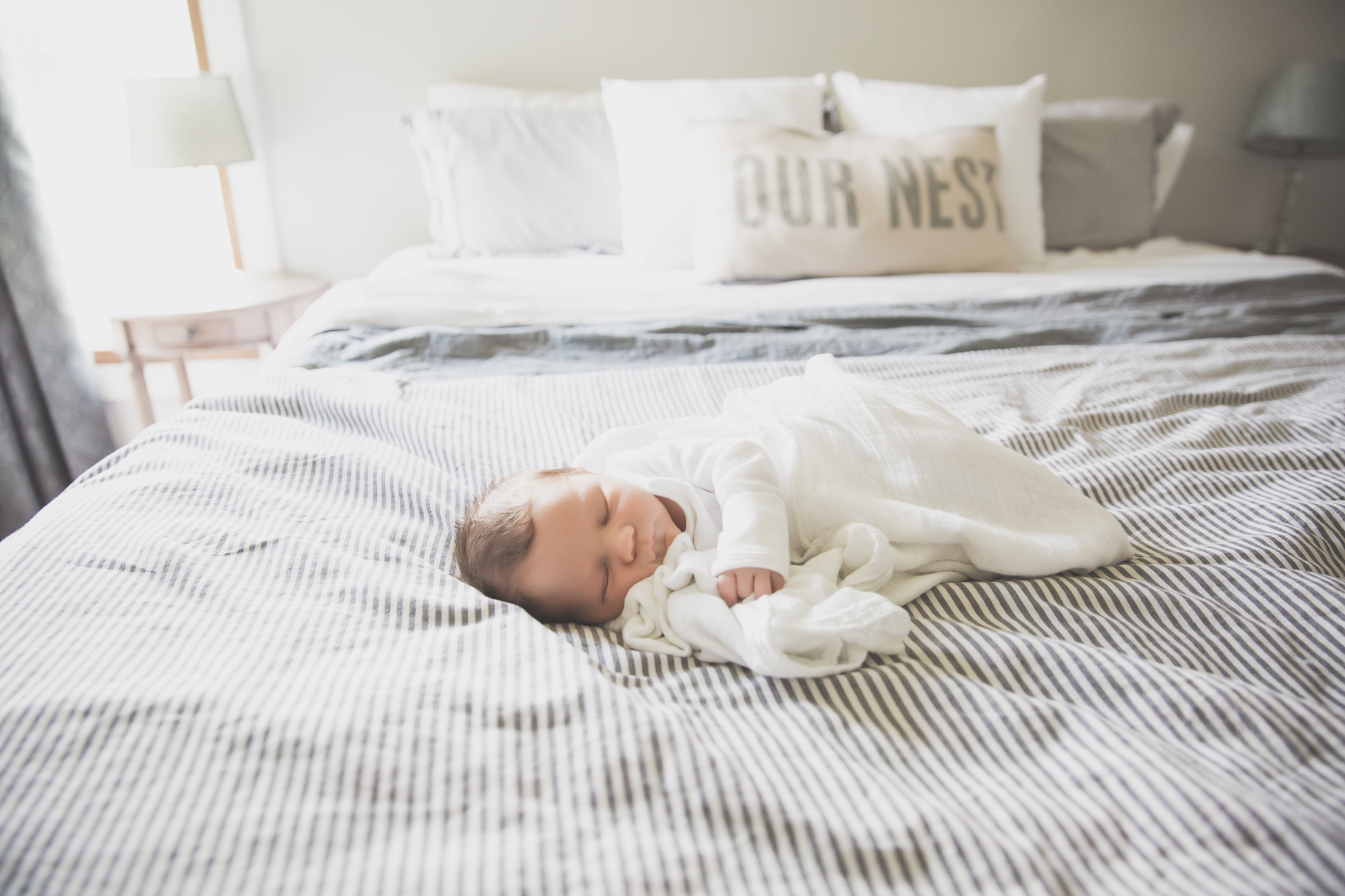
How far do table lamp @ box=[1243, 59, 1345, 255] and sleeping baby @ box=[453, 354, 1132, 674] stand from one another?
2.27 metres

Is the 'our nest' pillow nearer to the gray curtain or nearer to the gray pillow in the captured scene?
the gray pillow

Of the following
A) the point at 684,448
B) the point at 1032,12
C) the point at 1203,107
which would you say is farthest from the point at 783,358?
the point at 1203,107

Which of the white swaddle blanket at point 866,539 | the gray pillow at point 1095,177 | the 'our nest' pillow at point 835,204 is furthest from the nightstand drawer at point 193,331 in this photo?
the gray pillow at point 1095,177

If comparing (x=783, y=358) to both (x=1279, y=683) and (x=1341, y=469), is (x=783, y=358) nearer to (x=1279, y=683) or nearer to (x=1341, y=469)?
(x=1341, y=469)

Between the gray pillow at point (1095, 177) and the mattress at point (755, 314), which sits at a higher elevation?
the gray pillow at point (1095, 177)

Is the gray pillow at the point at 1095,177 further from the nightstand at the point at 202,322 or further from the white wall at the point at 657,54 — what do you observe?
the nightstand at the point at 202,322

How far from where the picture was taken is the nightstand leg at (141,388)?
208cm

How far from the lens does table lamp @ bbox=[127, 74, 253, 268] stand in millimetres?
1959

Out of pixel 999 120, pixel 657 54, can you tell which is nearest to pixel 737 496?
pixel 999 120

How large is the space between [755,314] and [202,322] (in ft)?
4.51

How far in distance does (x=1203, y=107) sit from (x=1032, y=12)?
68 centimetres

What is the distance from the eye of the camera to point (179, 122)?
197 centimetres

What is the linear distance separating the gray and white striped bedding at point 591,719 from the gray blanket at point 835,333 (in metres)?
0.44

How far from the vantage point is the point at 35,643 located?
0.60m
